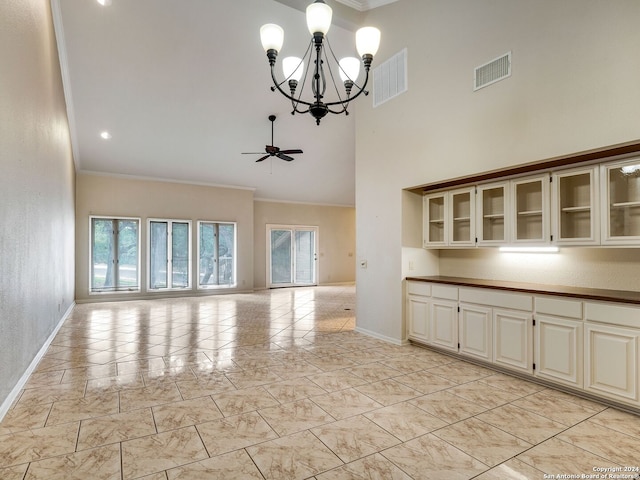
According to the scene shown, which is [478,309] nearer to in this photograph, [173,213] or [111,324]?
[111,324]

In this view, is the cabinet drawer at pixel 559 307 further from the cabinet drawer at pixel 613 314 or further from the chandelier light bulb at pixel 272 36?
the chandelier light bulb at pixel 272 36

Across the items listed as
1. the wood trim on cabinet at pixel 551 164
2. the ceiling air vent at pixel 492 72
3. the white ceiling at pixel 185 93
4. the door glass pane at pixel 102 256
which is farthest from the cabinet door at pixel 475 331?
the door glass pane at pixel 102 256

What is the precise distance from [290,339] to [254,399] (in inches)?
75.3

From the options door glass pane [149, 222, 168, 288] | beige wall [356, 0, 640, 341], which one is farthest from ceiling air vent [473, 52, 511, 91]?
door glass pane [149, 222, 168, 288]

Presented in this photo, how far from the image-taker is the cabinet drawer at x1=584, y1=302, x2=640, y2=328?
2506 millimetres

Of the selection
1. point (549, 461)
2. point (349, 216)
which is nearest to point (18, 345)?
point (549, 461)

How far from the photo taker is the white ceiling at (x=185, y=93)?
14.7 feet

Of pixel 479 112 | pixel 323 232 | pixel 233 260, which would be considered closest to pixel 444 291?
pixel 479 112

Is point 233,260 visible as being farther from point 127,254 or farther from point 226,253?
point 127,254

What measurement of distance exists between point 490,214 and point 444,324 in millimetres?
1309

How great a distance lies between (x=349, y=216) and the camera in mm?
12133

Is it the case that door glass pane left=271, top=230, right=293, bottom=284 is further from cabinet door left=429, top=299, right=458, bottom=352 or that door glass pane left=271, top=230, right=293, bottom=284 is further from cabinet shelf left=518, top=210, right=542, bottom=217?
cabinet shelf left=518, top=210, right=542, bottom=217

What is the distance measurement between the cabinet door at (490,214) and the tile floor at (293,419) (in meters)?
1.36

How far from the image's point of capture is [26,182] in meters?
2.99
